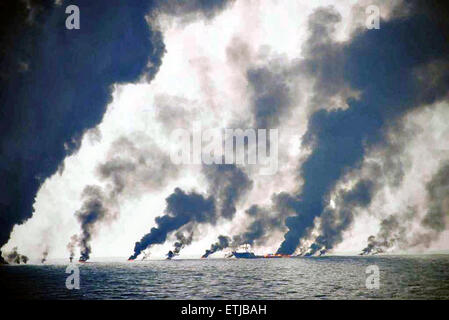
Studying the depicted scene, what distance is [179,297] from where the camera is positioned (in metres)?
51.3
